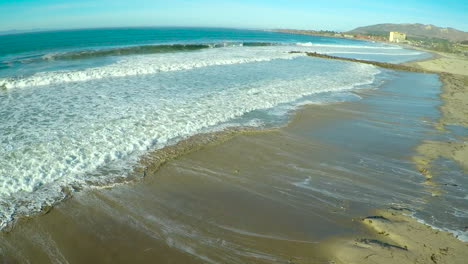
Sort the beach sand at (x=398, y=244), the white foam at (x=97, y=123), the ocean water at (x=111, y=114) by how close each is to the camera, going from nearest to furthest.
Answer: the beach sand at (x=398, y=244)
the white foam at (x=97, y=123)
the ocean water at (x=111, y=114)

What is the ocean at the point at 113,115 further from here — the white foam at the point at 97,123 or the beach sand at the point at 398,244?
the beach sand at the point at 398,244

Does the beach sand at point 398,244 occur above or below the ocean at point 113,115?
below

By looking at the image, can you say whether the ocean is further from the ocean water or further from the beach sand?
the beach sand

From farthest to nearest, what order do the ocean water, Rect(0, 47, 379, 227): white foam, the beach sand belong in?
1. the ocean water
2. Rect(0, 47, 379, 227): white foam
3. the beach sand

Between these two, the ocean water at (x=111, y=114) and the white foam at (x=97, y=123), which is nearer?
the white foam at (x=97, y=123)

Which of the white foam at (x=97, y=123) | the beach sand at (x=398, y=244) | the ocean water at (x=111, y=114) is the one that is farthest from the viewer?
the ocean water at (x=111, y=114)

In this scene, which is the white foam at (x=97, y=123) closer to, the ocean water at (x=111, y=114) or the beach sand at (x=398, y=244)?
the ocean water at (x=111, y=114)

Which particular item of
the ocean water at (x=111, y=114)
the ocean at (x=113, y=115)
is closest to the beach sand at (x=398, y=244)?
the ocean at (x=113, y=115)

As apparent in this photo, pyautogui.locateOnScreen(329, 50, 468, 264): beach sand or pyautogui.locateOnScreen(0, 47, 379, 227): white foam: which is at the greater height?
pyautogui.locateOnScreen(0, 47, 379, 227): white foam

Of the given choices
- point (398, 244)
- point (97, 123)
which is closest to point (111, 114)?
point (97, 123)

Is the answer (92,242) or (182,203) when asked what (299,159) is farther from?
(92,242)

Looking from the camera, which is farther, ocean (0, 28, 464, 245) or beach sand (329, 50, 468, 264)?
ocean (0, 28, 464, 245)

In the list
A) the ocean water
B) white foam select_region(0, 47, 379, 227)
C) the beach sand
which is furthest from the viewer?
the ocean water

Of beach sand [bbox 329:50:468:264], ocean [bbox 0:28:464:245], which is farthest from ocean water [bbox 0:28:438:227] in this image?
beach sand [bbox 329:50:468:264]
